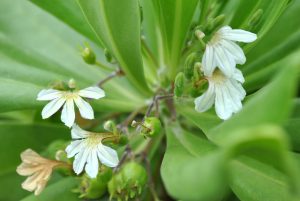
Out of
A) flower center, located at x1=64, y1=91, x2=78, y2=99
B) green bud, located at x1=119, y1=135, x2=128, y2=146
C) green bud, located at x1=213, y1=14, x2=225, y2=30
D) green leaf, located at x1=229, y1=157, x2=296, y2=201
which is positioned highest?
flower center, located at x1=64, y1=91, x2=78, y2=99

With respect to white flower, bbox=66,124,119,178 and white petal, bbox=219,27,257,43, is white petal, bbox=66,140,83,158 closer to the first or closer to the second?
white flower, bbox=66,124,119,178

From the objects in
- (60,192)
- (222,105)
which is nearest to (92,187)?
(60,192)

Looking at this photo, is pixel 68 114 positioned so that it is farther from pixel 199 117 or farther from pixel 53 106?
pixel 199 117

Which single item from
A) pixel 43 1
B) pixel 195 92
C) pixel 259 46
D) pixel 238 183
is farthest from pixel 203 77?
pixel 43 1

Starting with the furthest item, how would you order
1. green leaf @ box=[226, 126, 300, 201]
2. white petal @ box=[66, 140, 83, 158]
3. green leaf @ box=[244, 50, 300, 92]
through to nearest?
1. green leaf @ box=[244, 50, 300, 92]
2. white petal @ box=[66, 140, 83, 158]
3. green leaf @ box=[226, 126, 300, 201]

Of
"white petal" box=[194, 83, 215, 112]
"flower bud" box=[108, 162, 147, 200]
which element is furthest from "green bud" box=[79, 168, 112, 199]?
"white petal" box=[194, 83, 215, 112]

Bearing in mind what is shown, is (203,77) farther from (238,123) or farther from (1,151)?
(1,151)

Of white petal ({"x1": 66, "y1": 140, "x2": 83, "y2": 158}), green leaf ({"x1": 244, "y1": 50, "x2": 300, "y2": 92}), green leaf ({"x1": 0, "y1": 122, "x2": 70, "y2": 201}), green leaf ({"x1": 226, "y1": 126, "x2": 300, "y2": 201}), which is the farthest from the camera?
green leaf ({"x1": 0, "y1": 122, "x2": 70, "y2": 201})
